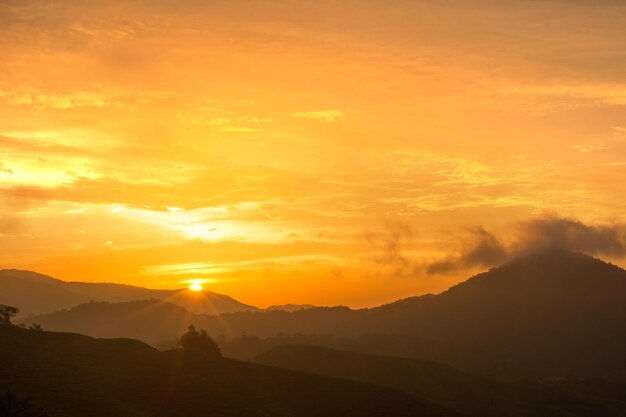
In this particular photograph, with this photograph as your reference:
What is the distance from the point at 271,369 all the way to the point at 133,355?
1269 inches

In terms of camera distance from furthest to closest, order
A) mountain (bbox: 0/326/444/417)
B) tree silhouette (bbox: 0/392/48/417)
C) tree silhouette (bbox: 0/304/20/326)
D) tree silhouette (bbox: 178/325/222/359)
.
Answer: tree silhouette (bbox: 0/304/20/326)
tree silhouette (bbox: 178/325/222/359)
mountain (bbox: 0/326/444/417)
tree silhouette (bbox: 0/392/48/417)

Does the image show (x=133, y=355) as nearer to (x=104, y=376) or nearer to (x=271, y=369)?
(x=104, y=376)

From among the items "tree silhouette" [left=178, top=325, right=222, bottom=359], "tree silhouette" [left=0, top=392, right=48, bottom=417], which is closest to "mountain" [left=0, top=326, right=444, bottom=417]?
"tree silhouette" [left=178, top=325, right=222, bottom=359]

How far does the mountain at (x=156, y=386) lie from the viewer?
108 meters

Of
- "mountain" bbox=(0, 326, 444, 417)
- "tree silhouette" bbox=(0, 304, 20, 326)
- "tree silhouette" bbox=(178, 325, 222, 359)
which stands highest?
"tree silhouette" bbox=(0, 304, 20, 326)

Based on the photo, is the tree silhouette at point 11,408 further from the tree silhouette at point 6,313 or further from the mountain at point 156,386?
the tree silhouette at point 6,313

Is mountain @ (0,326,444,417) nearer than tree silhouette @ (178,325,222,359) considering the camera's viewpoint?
Yes

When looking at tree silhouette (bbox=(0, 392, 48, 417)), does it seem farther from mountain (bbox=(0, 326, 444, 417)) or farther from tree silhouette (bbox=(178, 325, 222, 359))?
tree silhouette (bbox=(178, 325, 222, 359))

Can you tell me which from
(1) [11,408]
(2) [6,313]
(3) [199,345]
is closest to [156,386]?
(3) [199,345]

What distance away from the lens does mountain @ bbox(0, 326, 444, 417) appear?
353ft

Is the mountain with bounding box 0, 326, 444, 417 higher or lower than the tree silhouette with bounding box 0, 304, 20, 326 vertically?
lower

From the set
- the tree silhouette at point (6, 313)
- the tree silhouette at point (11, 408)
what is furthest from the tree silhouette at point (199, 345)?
the tree silhouette at point (11, 408)

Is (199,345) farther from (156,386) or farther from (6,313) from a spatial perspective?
(6,313)

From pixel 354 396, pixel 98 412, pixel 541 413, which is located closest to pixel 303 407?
pixel 354 396
